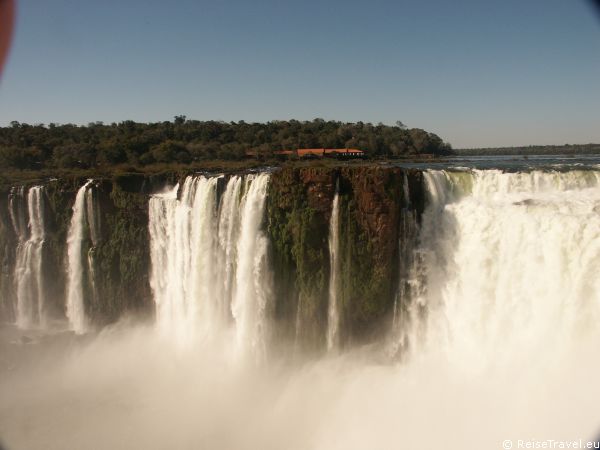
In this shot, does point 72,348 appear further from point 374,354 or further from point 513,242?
point 513,242

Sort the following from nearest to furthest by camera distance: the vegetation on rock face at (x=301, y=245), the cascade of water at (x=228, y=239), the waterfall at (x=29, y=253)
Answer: the vegetation on rock face at (x=301, y=245), the cascade of water at (x=228, y=239), the waterfall at (x=29, y=253)

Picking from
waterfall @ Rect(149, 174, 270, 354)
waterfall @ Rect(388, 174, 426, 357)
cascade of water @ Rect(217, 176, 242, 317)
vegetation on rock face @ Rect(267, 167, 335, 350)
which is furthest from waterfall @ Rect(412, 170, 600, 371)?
cascade of water @ Rect(217, 176, 242, 317)

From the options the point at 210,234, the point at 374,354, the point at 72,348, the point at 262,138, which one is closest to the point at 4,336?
the point at 72,348

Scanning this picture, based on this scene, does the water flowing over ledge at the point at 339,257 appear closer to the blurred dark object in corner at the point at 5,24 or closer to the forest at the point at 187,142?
the blurred dark object in corner at the point at 5,24

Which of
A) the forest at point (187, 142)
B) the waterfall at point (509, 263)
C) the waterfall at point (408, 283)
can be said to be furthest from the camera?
the forest at point (187, 142)

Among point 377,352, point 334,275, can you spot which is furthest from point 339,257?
point 377,352

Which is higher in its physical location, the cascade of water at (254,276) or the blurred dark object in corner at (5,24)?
the blurred dark object in corner at (5,24)

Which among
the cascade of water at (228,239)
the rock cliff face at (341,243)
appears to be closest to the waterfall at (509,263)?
the rock cliff face at (341,243)

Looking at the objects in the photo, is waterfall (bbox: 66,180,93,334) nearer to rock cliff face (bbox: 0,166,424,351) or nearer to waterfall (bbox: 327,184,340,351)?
rock cliff face (bbox: 0,166,424,351)
